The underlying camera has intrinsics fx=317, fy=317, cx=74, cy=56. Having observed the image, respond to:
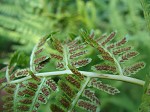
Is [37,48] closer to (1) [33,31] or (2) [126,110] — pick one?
(1) [33,31]

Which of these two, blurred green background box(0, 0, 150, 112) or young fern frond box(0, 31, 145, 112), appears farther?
blurred green background box(0, 0, 150, 112)

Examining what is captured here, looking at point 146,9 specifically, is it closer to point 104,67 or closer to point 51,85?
point 104,67

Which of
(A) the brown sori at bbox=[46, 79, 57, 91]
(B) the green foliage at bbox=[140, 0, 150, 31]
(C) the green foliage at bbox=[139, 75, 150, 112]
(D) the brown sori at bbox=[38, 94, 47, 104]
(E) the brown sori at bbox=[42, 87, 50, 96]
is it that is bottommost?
(C) the green foliage at bbox=[139, 75, 150, 112]

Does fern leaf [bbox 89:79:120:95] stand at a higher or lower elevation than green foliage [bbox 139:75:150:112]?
higher

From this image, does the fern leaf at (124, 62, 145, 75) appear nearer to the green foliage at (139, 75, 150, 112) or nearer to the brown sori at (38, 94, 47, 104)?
the green foliage at (139, 75, 150, 112)

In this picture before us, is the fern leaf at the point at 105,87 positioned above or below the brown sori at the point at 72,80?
below

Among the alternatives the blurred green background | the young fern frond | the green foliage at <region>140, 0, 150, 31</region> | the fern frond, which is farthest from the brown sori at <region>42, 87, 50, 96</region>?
the blurred green background

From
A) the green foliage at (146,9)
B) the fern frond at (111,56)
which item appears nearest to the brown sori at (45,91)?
the fern frond at (111,56)

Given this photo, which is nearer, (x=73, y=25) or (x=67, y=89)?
(x=67, y=89)

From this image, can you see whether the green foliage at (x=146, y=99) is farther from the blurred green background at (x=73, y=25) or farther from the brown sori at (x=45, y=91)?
the blurred green background at (x=73, y=25)

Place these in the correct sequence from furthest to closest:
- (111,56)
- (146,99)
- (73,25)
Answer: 1. (73,25)
2. (111,56)
3. (146,99)

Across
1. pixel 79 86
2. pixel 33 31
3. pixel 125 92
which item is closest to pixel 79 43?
pixel 79 86

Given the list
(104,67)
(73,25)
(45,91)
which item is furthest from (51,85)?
(73,25)
